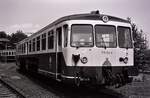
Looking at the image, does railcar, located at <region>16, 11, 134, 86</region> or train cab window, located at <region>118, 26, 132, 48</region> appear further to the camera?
train cab window, located at <region>118, 26, 132, 48</region>

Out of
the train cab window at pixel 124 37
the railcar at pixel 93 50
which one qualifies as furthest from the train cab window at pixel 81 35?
the train cab window at pixel 124 37

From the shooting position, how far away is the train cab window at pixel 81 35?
10312 mm

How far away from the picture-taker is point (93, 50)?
10289 mm

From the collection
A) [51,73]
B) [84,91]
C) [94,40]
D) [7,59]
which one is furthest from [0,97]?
Result: [7,59]

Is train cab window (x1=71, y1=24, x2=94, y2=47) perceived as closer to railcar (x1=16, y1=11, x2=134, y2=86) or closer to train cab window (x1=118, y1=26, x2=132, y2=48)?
railcar (x1=16, y1=11, x2=134, y2=86)

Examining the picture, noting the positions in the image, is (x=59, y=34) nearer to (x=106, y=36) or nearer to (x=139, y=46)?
(x=106, y=36)

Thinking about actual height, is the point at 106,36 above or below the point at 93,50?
above

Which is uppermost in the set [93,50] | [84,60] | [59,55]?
[93,50]

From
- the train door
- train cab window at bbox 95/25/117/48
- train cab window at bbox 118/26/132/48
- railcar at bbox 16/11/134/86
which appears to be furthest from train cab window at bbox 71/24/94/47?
train cab window at bbox 118/26/132/48

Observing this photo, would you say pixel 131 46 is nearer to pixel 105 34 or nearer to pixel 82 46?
pixel 105 34

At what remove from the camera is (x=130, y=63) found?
10906 millimetres

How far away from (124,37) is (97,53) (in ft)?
4.88

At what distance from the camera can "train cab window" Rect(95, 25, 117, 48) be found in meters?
10.5

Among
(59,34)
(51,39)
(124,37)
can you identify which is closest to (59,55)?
(59,34)
